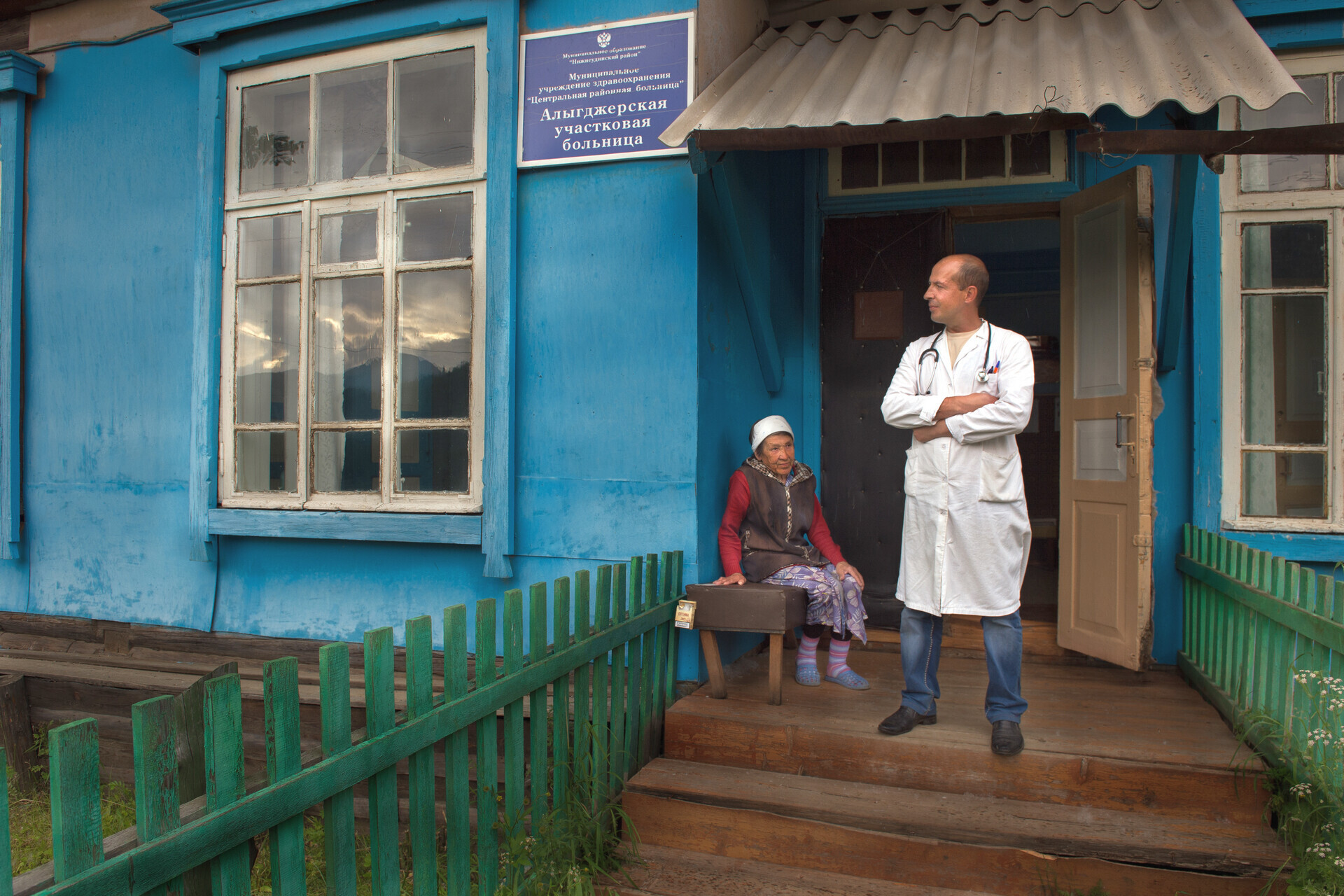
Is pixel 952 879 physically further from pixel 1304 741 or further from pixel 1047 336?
pixel 1047 336

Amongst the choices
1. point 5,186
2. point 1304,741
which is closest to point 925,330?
point 1304,741

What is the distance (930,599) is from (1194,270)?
8.20ft

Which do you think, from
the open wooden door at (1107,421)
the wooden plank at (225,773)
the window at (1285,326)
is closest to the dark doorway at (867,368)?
the open wooden door at (1107,421)

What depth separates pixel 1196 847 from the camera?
2604 millimetres

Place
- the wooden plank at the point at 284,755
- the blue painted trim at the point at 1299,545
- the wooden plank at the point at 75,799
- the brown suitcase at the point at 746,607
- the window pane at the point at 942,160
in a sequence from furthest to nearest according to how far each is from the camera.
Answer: the window pane at the point at 942,160
the blue painted trim at the point at 1299,545
the brown suitcase at the point at 746,607
the wooden plank at the point at 284,755
the wooden plank at the point at 75,799

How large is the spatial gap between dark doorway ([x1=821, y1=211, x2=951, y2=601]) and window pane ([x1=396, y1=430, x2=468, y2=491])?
2231 millimetres

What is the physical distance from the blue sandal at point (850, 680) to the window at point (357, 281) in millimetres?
1952

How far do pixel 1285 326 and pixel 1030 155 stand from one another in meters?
1.61

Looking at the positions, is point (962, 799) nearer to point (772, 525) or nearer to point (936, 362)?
point (772, 525)

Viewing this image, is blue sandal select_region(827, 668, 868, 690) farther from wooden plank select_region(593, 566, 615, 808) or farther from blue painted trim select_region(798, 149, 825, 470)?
blue painted trim select_region(798, 149, 825, 470)

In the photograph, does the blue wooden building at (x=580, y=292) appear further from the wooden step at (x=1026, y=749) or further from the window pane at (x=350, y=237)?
the wooden step at (x=1026, y=749)

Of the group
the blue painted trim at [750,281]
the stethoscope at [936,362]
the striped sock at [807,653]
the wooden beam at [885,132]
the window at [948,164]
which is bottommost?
the striped sock at [807,653]

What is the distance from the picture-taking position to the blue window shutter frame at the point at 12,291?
5160mm

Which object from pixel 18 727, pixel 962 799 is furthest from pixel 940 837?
pixel 18 727
